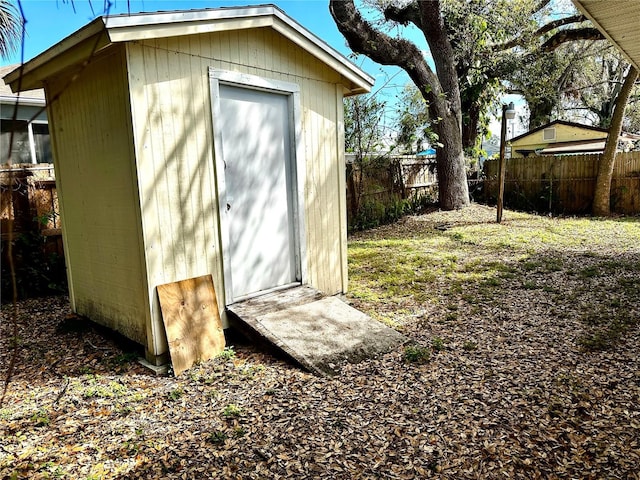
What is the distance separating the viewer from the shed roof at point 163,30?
295cm

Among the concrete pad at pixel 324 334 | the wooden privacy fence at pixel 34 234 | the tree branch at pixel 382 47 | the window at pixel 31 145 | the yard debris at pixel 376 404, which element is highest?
the tree branch at pixel 382 47

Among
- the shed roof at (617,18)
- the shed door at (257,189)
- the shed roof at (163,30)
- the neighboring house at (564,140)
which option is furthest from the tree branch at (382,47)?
the neighboring house at (564,140)

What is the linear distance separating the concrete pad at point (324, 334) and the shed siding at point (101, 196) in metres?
1.04

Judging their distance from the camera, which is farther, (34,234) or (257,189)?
(34,234)

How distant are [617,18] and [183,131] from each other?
346 centimetres

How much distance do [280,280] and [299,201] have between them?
82cm

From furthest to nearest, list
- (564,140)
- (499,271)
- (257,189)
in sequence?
(564,140), (499,271), (257,189)

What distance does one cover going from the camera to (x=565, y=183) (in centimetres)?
1086

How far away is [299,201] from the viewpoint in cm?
435

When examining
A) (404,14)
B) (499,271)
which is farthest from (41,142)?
(499,271)

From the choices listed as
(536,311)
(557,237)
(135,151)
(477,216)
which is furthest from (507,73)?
(135,151)

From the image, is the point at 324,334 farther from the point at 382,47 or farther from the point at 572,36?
the point at 572,36

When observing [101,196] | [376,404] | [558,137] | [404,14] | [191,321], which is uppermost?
[404,14]

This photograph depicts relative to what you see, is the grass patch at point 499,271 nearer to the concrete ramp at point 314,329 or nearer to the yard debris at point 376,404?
the yard debris at point 376,404
